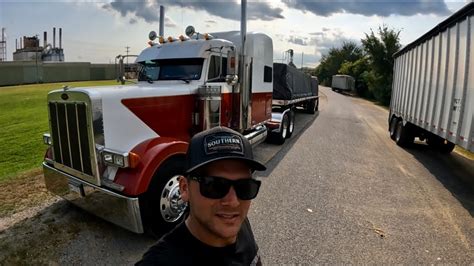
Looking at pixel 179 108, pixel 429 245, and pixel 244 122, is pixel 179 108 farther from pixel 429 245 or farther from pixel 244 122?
pixel 429 245

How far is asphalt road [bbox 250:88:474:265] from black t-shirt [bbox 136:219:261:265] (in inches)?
94.8

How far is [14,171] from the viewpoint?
282 inches

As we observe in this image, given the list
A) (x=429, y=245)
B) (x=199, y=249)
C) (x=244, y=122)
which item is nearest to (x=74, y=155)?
(x=199, y=249)

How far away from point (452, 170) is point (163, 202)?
722cm

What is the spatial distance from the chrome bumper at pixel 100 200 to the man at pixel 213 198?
2403mm

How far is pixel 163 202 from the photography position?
4.11 m

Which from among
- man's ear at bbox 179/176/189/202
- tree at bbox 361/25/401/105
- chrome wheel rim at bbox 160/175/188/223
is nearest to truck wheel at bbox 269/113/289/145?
chrome wheel rim at bbox 160/175/188/223

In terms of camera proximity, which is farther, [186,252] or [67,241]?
[67,241]

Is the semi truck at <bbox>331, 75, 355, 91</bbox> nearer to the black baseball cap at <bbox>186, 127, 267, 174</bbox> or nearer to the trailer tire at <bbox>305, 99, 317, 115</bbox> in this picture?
the trailer tire at <bbox>305, 99, 317, 115</bbox>

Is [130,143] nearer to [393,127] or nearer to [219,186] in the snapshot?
[219,186]

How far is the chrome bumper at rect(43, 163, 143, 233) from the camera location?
3.72m

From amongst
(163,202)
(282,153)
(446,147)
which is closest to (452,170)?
(446,147)

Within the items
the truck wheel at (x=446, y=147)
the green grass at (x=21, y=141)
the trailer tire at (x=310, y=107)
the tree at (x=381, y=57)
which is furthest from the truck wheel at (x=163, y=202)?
the tree at (x=381, y=57)

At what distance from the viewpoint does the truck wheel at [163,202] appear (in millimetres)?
3906
